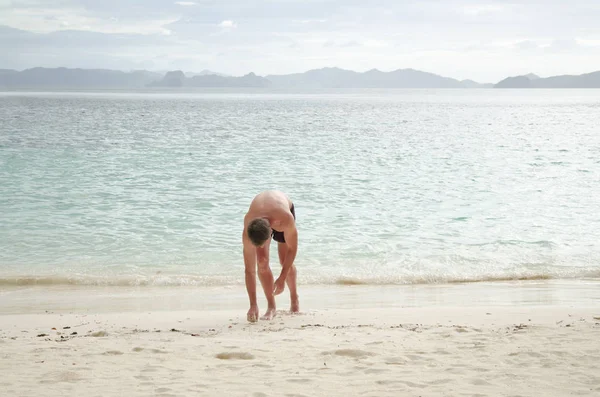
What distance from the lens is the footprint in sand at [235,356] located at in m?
4.73

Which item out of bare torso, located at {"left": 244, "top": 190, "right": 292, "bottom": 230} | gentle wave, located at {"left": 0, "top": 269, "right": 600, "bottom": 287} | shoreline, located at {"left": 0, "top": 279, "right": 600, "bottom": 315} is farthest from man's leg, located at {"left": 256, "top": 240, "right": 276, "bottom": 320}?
gentle wave, located at {"left": 0, "top": 269, "right": 600, "bottom": 287}

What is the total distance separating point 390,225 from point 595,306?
5.47m

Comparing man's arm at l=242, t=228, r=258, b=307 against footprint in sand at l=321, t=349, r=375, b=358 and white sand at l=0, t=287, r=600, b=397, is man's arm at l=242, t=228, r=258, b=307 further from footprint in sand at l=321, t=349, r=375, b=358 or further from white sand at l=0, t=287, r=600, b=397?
footprint in sand at l=321, t=349, r=375, b=358

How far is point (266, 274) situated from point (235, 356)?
141 cm

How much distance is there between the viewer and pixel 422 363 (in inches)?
179

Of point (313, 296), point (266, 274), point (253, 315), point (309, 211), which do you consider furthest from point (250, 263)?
point (309, 211)

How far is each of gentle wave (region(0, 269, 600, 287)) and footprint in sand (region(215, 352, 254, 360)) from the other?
380 cm

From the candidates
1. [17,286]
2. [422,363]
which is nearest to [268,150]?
Answer: [17,286]

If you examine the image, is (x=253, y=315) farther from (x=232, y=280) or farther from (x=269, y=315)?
(x=232, y=280)

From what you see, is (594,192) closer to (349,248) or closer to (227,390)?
(349,248)

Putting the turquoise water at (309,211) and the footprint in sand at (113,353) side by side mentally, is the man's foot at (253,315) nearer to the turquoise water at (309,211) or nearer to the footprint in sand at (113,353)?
the footprint in sand at (113,353)

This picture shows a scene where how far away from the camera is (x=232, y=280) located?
873cm

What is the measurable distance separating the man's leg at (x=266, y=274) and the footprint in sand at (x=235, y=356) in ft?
4.18

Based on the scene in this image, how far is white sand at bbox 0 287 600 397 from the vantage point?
4.09 m
